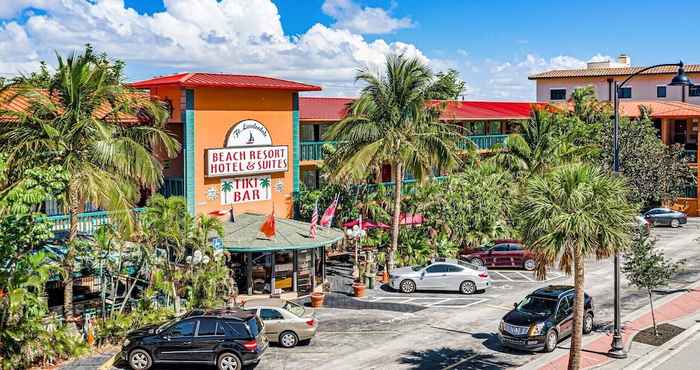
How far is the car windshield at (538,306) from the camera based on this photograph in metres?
25.2

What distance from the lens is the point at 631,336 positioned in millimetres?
27078

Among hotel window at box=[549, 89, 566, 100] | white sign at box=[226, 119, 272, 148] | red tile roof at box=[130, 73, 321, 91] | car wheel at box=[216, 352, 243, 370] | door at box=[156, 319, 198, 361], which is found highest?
hotel window at box=[549, 89, 566, 100]

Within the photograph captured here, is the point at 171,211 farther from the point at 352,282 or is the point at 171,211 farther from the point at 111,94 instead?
the point at 352,282

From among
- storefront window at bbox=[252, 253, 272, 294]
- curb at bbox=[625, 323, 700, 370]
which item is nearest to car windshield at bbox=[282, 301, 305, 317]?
A: storefront window at bbox=[252, 253, 272, 294]

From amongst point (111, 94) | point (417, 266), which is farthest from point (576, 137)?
point (111, 94)

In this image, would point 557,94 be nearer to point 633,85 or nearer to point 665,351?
point 633,85

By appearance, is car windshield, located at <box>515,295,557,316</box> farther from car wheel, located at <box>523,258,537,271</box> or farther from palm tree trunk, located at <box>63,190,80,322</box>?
palm tree trunk, located at <box>63,190,80,322</box>

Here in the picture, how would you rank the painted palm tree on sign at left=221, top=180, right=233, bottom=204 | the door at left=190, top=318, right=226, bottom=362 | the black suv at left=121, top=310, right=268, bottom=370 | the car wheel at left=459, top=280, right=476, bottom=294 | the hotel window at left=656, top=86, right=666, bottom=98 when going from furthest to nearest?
the hotel window at left=656, top=86, right=666, bottom=98 → the painted palm tree on sign at left=221, top=180, right=233, bottom=204 → the car wheel at left=459, top=280, right=476, bottom=294 → the door at left=190, top=318, right=226, bottom=362 → the black suv at left=121, top=310, right=268, bottom=370

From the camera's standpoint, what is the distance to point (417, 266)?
35219 mm

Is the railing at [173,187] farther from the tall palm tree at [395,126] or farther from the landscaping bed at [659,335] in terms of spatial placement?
the landscaping bed at [659,335]

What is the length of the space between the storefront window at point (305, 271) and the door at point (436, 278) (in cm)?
498

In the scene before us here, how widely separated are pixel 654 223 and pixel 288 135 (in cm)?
3039

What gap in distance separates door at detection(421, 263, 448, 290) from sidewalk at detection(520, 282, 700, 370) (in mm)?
7719

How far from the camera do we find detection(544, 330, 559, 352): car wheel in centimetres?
2452
